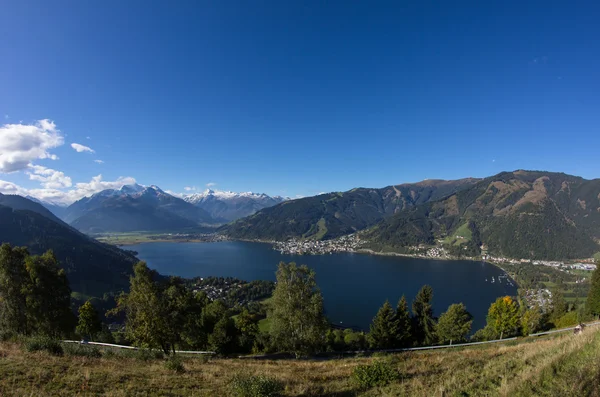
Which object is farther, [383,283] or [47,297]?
[383,283]

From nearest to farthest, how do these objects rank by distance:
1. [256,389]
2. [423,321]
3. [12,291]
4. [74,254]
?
[256,389] < [12,291] < [423,321] < [74,254]

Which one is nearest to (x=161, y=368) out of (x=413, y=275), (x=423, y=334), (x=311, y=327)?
(x=311, y=327)

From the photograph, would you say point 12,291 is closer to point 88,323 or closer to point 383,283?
point 88,323

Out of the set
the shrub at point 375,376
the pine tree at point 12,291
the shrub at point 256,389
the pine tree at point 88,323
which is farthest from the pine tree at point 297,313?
the pine tree at point 88,323

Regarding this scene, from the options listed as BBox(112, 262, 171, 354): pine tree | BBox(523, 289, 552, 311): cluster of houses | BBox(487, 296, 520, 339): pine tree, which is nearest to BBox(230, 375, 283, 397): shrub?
BBox(112, 262, 171, 354): pine tree

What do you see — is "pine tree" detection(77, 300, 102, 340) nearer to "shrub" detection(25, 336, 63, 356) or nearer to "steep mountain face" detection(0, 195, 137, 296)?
"shrub" detection(25, 336, 63, 356)

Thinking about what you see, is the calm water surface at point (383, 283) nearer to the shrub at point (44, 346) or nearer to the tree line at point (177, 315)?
the tree line at point (177, 315)

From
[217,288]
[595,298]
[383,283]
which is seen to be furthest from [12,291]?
[383,283]
